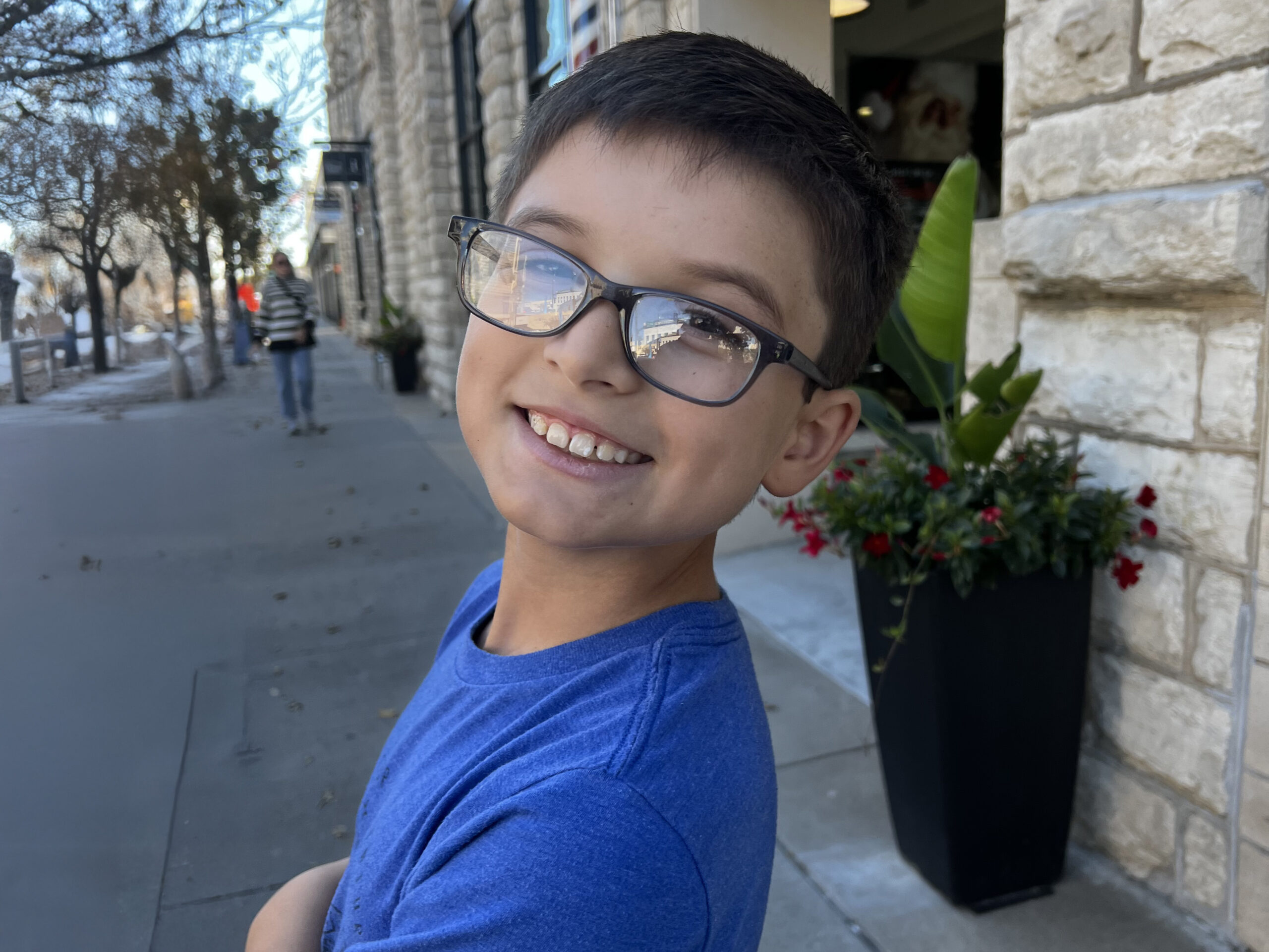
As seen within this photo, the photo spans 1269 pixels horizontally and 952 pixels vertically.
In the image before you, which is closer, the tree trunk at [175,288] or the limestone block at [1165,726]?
the tree trunk at [175,288]

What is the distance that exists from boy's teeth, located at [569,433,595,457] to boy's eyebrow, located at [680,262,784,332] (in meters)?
0.19

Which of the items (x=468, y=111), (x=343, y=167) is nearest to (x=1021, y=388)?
(x=468, y=111)

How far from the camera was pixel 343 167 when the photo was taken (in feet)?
40.5

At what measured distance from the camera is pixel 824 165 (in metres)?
0.98

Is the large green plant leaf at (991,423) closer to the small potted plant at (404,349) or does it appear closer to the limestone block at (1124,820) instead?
the limestone block at (1124,820)

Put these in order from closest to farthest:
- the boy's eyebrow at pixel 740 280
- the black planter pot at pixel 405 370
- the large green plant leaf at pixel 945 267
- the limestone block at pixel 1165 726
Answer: the boy's eyebrow at pixel 740 280, the limestone block at pixel 1165 726, the large green plant leaf at pixel 945 267, the black planter pot at pixel 405 370

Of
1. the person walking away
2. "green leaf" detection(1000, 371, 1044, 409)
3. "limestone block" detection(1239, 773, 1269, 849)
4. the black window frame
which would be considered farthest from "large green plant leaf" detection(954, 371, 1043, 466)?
the black window frame

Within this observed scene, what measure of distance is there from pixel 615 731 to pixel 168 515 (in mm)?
1494

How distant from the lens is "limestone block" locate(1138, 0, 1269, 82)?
1930mm

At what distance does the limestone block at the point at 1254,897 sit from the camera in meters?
2.08

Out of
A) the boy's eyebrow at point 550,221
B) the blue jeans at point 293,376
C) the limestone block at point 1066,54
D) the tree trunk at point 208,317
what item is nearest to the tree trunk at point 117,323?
the tree trunk at point 208,317

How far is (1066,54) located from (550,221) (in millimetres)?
2075

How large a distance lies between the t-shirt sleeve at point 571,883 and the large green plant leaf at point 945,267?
184 centimetres

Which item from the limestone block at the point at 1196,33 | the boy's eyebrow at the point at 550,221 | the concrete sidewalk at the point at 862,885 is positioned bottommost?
the concrete sidewalk at the point at 862,885
